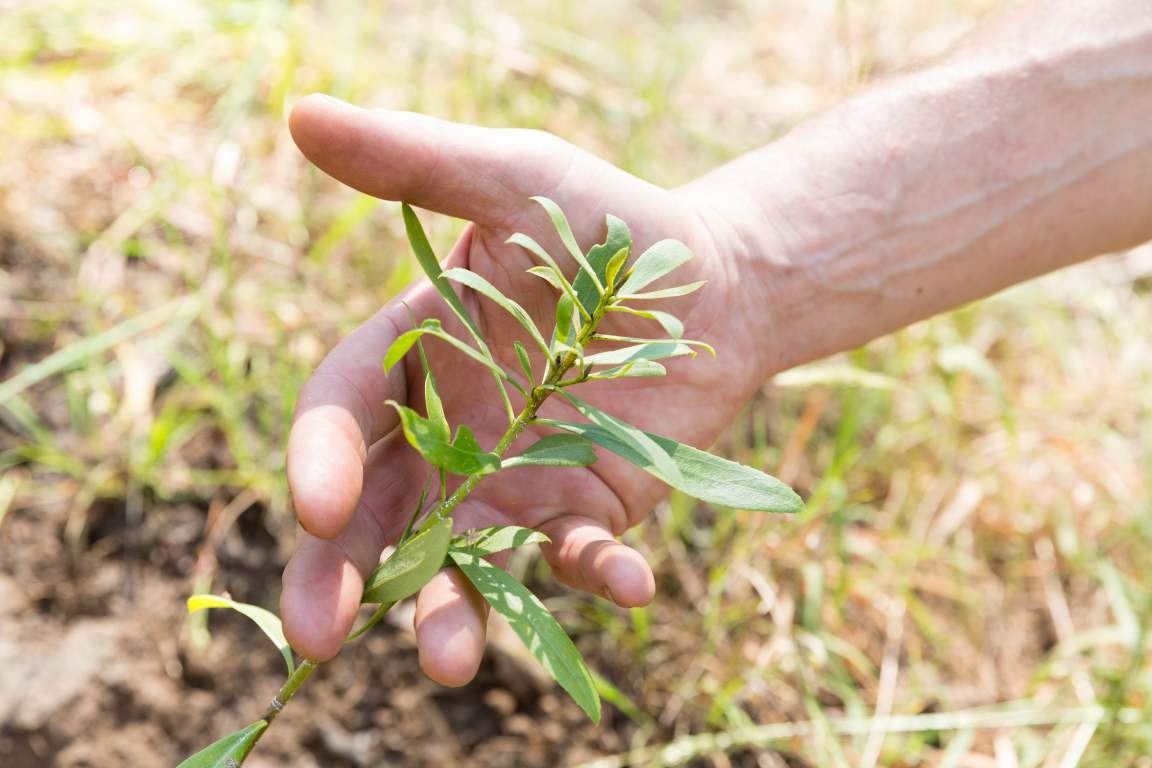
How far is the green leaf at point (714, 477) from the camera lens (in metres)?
0.99

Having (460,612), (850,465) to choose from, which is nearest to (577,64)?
(850,465)

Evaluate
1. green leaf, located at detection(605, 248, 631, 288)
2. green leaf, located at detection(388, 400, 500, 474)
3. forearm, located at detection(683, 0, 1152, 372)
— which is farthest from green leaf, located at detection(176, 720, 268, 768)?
forearm, located at detection(683, 0, 1152, 372)

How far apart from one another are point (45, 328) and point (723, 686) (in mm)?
1521

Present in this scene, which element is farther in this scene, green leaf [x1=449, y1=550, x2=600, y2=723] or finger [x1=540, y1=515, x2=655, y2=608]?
finger [x1=540, y1=515, x2=655, y2=608]

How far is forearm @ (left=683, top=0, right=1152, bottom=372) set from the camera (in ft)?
5.62

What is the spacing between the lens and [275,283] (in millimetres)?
2297

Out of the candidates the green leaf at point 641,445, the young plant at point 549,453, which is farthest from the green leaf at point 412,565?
the green leaf at point 641,445

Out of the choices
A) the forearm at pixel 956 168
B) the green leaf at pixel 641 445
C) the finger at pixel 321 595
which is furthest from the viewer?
the forearm at pixel 956 168

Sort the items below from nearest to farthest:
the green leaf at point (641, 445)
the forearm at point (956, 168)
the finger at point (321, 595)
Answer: the green leaf at point (641, 445), the finger at point (321, 595), the forearm at point (956, 168)

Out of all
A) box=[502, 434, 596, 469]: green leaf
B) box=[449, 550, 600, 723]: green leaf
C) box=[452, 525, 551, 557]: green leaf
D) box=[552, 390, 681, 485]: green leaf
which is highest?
box=[552, 390, 681, 485]: green leaf

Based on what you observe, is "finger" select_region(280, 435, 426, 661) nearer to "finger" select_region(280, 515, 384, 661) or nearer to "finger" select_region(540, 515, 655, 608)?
"finger" select_region(280, 515, 384, 661)

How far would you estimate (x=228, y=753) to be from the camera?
1.07m

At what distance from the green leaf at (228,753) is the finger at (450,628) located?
0.18 metres

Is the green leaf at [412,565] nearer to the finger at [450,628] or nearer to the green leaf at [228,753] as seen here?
the finger at [450,628]
